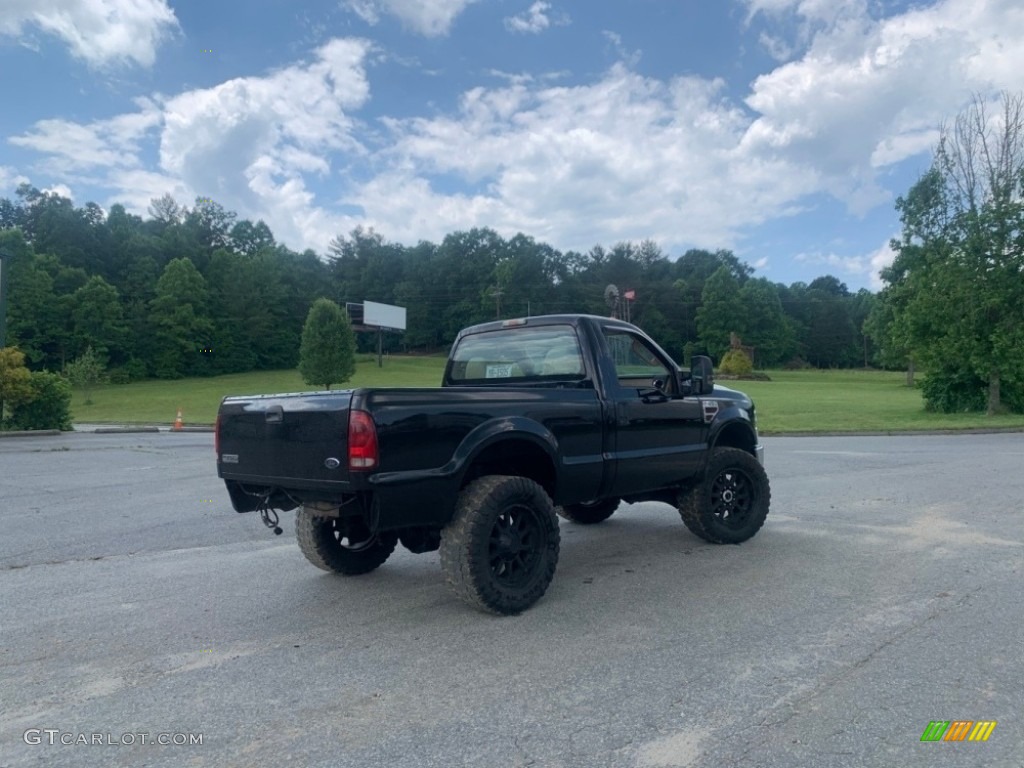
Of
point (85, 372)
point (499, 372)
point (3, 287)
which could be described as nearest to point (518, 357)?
point (499, 372)

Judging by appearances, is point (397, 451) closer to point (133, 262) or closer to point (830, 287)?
point (133, 262)

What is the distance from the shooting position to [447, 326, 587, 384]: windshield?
6.20 m

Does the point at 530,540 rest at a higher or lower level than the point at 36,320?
lower

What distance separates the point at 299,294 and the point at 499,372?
302ft

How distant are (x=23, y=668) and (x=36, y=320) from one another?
252 ft

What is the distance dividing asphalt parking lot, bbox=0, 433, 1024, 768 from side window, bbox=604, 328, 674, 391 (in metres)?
1.52

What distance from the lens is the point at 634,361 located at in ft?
21.2

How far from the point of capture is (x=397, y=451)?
4.60m

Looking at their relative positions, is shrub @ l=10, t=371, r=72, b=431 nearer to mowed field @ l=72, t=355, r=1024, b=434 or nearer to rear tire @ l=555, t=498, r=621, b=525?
mowed field @ l=72, t=355, r=1024, b=434

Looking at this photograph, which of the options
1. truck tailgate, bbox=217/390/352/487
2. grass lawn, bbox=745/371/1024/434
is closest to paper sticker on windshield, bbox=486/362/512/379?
truck tailgate, bbox=217/390/352/487

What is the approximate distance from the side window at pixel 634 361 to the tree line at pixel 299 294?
223 feet

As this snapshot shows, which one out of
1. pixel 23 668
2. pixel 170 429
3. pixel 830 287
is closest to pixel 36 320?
pixel 170 429

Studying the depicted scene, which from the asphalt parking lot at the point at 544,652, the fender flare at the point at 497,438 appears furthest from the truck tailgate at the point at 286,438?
the asphalt parking lot at the point at 544,652

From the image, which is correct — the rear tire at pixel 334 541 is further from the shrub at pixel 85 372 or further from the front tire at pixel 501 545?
the shrub at pixel 85 372
